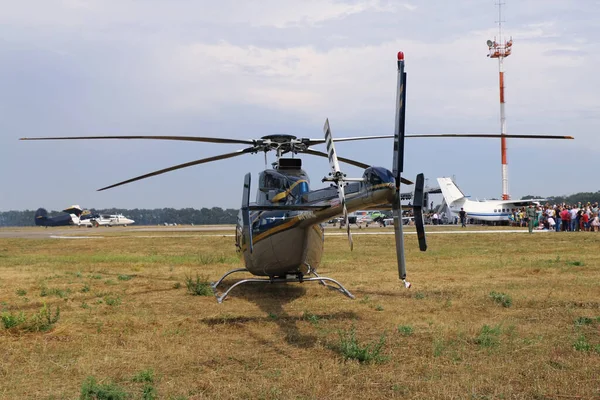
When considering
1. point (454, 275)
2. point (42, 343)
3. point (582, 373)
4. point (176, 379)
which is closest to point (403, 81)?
point (582, 373)

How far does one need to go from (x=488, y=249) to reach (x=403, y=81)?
17.4 metres

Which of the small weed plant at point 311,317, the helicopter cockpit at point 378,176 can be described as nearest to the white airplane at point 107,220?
the small weed plant at point 311,317

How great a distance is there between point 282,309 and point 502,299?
13.2 ft

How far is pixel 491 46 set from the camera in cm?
5866

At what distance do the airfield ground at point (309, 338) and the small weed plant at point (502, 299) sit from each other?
0.12 feet

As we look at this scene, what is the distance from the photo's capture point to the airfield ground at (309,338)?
5.49 meters

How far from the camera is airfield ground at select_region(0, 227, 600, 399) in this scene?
549 cm

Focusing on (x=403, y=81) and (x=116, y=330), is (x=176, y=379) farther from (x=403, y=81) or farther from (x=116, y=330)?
(x=403, y=81)

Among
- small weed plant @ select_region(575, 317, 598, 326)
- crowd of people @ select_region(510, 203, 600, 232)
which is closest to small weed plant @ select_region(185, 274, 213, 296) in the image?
small weed plant @ select_region(575, 317, 598, 326)

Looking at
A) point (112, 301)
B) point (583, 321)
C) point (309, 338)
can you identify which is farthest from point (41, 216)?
point (583, 321)

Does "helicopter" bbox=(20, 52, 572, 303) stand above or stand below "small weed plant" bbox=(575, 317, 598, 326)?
above

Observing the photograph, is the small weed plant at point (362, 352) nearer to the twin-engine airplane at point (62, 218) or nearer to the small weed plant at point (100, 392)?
the small weed plant at point (100, 392)

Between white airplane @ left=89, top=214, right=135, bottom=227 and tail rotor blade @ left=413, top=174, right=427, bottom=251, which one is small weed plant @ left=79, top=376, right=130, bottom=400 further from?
white airplane @ left=89, top=214, right=135, bottom=227

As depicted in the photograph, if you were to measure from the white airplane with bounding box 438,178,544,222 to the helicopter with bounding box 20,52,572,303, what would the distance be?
4633 centimetres
